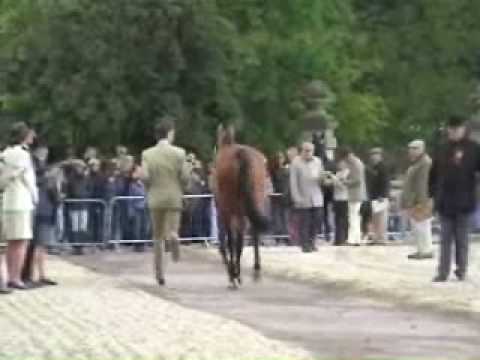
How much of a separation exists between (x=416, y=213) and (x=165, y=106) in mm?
17443

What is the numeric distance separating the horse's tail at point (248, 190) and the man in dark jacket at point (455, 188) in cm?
208

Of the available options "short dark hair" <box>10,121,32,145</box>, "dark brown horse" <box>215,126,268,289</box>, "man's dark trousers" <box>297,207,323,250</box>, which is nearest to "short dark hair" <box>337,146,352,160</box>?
"man's dark trousers" <box>297,207,323,250</box>

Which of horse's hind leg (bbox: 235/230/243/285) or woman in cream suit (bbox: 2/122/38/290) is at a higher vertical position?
woman in cream suit (bbox: 2/122/38/290)

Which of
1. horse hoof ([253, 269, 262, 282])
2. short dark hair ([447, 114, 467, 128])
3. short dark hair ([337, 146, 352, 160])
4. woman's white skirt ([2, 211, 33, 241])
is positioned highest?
short dark hair ([337, 146, 352, 160])

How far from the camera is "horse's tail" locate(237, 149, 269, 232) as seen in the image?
723 inches

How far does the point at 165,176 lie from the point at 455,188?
3.44 meters

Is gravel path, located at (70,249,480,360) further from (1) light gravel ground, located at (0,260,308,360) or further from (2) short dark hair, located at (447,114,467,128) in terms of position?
(2) short dark hair, located at (447,114,467,128)

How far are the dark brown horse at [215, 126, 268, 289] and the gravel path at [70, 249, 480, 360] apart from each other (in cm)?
51

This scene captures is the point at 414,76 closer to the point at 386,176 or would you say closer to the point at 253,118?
the point at 253,118

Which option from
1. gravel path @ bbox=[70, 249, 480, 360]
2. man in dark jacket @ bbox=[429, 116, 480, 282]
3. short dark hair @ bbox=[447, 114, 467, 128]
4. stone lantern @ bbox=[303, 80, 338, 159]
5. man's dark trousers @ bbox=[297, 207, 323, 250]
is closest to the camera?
gravel path @ bbox=[70, 249, 480, 360]

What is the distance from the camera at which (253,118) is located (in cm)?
4603

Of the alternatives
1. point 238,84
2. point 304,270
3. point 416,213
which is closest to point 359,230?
point 416,213

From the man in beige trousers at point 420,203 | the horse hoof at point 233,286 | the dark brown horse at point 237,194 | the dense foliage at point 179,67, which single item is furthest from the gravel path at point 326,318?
the dense foliage at point 179,67

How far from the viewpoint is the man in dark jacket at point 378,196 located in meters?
29.0
